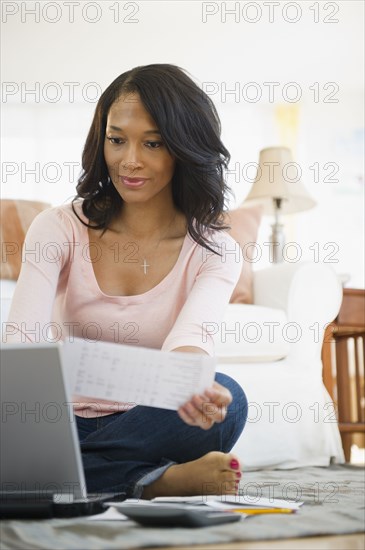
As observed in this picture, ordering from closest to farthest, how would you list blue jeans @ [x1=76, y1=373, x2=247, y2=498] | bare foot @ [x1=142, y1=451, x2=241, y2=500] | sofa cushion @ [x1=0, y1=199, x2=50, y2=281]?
bare foot @ [x1=142, y1=451, x2=241, y2=500] → blue jeans @ [x1=76, y1=373, x2=247, y2=498] → sofa cushion @ [x1=0, y1=199, x2=50, y2=281]

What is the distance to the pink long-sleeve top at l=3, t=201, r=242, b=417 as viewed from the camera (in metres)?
1.42

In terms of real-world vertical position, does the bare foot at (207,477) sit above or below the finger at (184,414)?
below

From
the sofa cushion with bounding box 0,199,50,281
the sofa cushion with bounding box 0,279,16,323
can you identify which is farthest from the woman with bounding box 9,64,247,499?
the sofa cushion with bounding box 0,199,50,281

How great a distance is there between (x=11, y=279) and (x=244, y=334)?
814 mm

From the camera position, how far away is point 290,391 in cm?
235

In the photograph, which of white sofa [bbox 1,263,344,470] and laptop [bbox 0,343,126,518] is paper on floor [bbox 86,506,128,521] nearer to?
laptop [bbox 0,343,126,518]

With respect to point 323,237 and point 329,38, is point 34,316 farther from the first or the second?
point 323,237

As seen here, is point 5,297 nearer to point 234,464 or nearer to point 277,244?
point 234,464

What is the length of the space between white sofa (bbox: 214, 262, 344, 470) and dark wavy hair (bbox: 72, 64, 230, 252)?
2.64ft

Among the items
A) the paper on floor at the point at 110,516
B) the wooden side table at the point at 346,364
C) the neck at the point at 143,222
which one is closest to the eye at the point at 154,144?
the neck at the point at 143,222

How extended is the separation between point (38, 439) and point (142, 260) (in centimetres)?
55

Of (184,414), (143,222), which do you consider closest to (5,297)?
(143,222)

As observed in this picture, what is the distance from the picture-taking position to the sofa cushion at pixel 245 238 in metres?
2.76

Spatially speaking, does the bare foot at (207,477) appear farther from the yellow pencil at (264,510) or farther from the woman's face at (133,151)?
the woman's face at (133,151)
